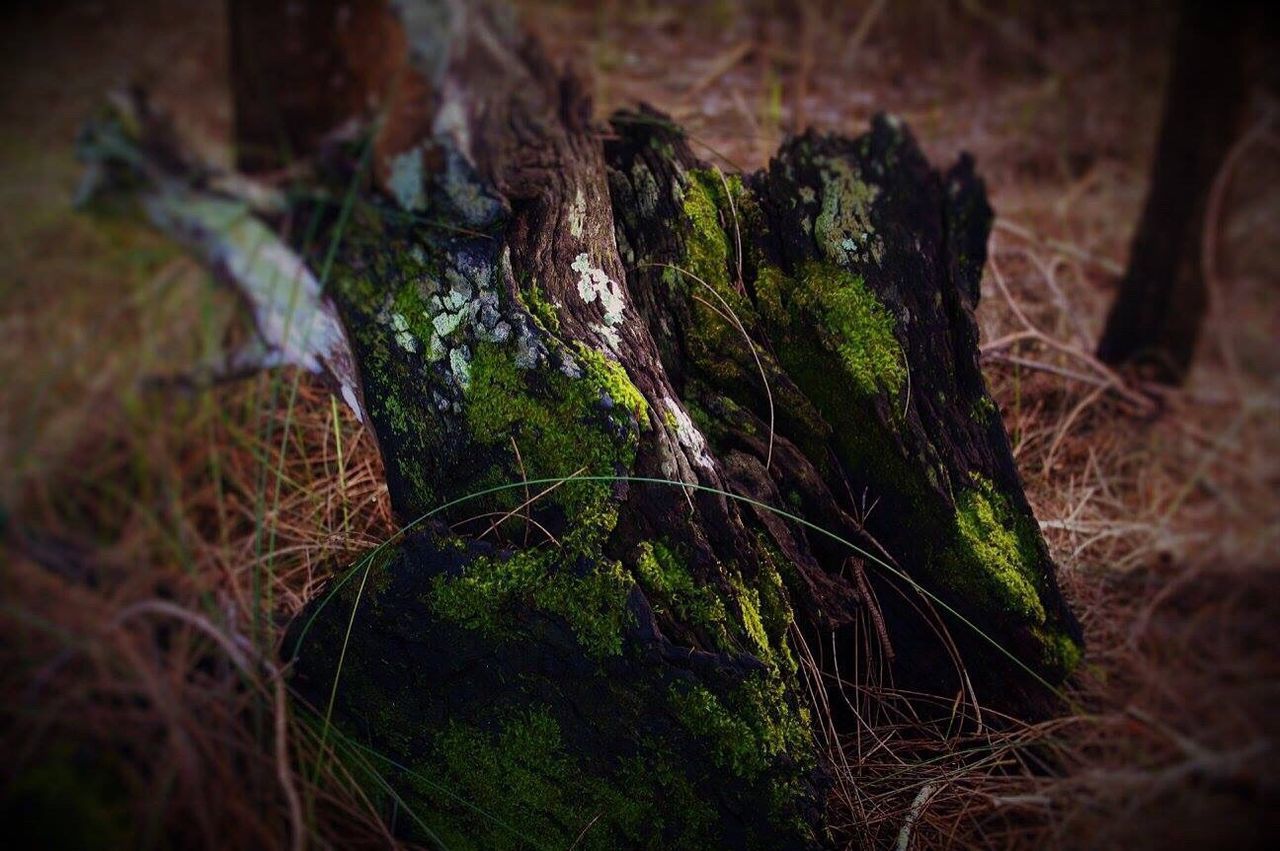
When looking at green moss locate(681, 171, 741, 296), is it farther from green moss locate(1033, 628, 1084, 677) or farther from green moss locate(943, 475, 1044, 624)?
green moss locate(1033, 628, 1084, 677)

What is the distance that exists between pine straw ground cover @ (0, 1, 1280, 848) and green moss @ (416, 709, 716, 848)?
0.16 meters

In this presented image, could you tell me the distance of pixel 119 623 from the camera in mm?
1040

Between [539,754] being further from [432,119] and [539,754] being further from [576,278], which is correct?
[432,119]

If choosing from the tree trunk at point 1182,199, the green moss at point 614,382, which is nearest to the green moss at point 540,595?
the green moss at point 614,382

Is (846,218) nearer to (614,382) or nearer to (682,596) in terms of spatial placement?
(614,382)

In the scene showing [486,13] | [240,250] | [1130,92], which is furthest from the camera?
[1130,92]

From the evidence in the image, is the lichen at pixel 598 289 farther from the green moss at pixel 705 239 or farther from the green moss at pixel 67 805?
the green moss at pixel 67 805

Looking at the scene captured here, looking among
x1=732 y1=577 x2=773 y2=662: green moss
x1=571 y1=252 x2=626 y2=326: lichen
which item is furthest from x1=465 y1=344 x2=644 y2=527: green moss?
x1=732 y1=577 x2=773 y2=662: green moss

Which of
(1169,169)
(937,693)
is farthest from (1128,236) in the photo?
(937,693)

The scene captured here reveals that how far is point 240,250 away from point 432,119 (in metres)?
0.74

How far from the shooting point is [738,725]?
1198 millimetres

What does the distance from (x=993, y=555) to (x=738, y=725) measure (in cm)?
66

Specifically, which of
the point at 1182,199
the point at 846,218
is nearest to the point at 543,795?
the point at 846,218

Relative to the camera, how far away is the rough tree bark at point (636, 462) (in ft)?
4.03
